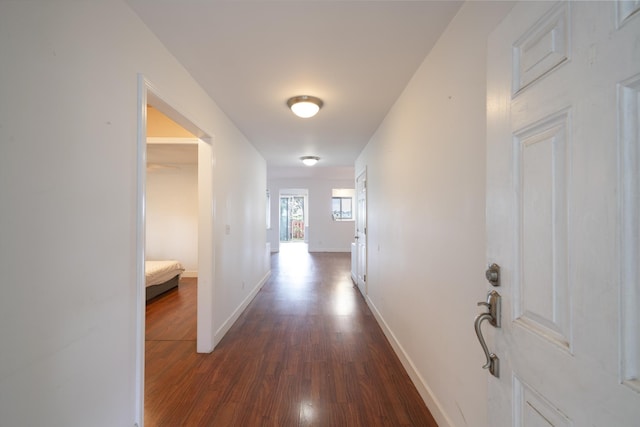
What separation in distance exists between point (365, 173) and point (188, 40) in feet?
10.2

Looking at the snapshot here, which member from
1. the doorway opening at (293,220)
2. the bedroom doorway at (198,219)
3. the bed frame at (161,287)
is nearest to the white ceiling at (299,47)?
the bedroom doorway at (198,219)

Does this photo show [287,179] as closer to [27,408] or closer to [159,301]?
[159,301]

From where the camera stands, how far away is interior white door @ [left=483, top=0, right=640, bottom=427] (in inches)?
18.9

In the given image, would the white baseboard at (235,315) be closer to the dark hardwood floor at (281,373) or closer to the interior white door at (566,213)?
the dark hardwood floor at (281,373)

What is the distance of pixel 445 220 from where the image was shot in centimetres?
158

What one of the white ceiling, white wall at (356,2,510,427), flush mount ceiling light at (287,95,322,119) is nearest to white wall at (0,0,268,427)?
the white ceiling

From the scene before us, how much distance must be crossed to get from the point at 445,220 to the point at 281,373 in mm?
1837

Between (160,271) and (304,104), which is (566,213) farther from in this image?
(160,271)

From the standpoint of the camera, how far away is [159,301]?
4.24 meters

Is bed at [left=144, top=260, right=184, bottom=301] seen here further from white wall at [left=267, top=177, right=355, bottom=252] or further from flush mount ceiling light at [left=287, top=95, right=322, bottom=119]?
white wall at [left=267, top=177, right=355, bottom=252]

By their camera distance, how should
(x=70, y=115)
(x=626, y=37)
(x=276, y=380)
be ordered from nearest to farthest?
(x=626, y=37)
(x=70, y=115)
(x=276, y=380)

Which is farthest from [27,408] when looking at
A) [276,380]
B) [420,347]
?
[420,347]

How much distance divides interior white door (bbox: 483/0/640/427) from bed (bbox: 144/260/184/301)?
15.2 feet

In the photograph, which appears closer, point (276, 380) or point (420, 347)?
point (420, 347)
